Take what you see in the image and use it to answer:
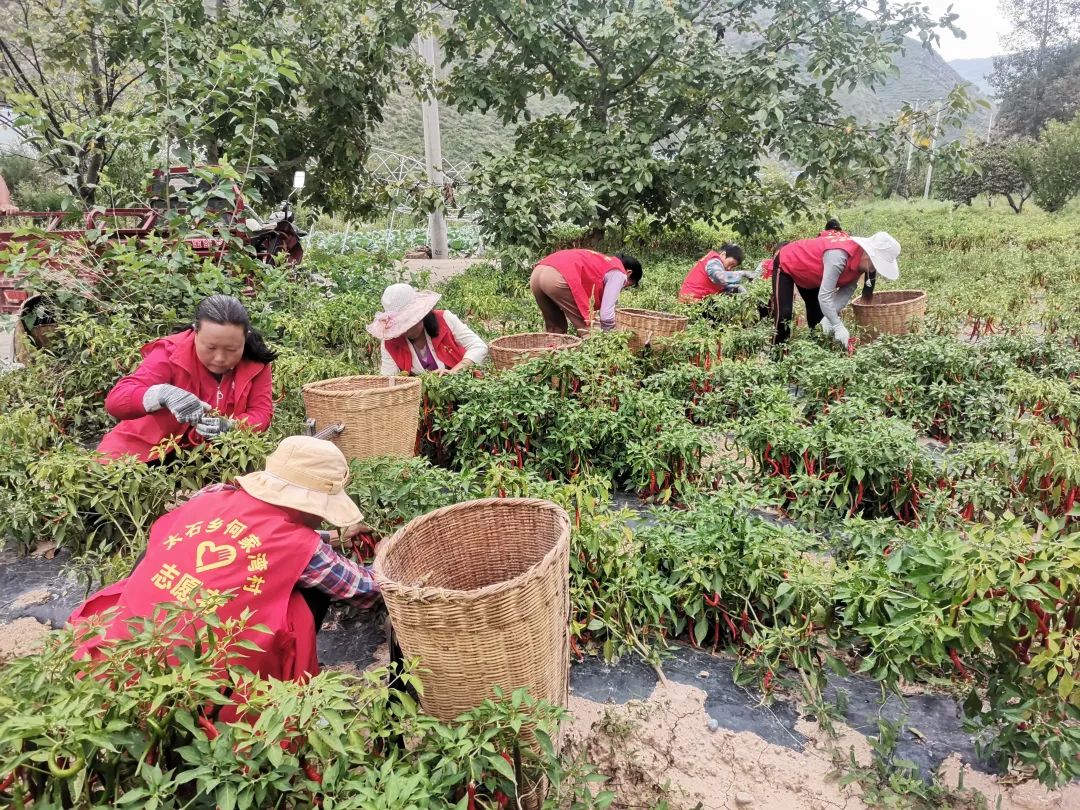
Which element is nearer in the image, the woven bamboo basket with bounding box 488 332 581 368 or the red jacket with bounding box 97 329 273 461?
the red jacket with bounding box 97 329 273 461

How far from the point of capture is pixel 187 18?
754cm

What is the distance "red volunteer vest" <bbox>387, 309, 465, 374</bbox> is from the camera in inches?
164

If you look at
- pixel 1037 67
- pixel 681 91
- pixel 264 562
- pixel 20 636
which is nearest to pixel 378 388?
pixel 264 562

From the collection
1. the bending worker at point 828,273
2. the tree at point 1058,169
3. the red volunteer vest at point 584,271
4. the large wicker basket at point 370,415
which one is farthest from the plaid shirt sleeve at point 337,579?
the tree at point 1058,169

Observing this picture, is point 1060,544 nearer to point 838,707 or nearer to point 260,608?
point 838,707

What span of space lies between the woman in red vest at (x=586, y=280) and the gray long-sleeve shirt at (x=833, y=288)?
4.60 ft

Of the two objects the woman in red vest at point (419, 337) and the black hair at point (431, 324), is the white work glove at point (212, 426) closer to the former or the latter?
the woman in red vest at point (419, 337)

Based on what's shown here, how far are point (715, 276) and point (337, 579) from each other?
199 inches

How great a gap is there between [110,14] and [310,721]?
359 inches

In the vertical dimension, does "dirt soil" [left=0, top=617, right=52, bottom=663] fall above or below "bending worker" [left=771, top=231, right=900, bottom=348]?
below

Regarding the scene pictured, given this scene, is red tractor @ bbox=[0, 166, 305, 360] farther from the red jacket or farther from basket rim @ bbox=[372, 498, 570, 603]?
basket rim @ bbox=[372, 498, 570, 603]

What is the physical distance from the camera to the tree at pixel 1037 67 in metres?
32.6

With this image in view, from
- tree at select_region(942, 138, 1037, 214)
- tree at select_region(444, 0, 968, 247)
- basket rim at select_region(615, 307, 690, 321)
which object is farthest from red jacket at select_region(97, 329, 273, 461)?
tree at select_region(942, 138, 1037, 214)

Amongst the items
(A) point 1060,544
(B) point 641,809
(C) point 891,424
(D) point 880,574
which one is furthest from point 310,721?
(C) point 891,424
